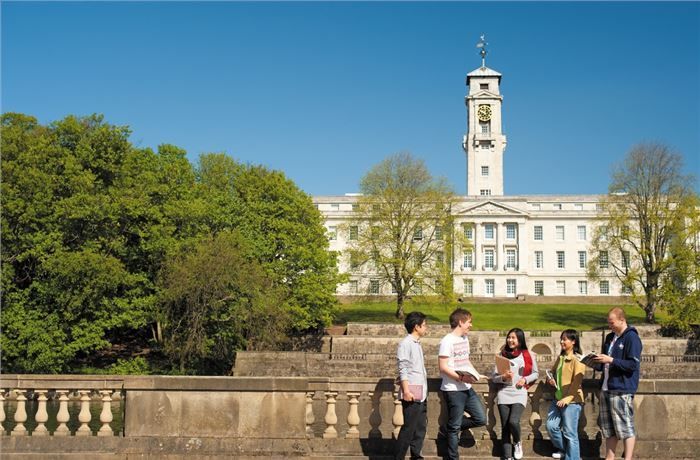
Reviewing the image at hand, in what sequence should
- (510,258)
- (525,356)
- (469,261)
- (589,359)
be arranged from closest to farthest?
(589,359), (525,356), (469,261), (510,258)

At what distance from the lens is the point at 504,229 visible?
93438mm

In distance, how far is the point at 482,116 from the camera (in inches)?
4048

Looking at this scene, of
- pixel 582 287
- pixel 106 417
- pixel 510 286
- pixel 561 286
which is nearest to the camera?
pixel 106 417

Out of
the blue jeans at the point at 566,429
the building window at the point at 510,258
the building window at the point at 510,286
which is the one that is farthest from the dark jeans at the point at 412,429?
the building window at the point at 510,258

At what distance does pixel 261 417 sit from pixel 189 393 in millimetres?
1037

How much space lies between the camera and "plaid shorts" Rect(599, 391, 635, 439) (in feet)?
31.9

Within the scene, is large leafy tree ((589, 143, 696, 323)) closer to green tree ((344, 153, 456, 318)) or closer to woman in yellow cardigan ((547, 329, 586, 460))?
green tree ((344, 153, 456, 318))

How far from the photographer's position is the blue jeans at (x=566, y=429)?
1005 cm

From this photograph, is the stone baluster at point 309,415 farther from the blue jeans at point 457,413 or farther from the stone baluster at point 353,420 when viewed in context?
the blue jeans at point 457,413

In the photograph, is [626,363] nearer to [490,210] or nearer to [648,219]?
[648,219]

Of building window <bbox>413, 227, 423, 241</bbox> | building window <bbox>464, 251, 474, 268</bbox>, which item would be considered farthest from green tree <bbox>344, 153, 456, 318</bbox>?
building window <bbox>464, 251, 474, 268</bbox>

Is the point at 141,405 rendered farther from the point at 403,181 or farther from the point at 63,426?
the point at 403,181

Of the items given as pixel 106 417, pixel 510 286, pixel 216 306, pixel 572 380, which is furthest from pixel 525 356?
pixel 510 286

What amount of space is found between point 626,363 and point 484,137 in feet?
307
